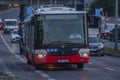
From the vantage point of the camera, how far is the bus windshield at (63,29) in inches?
1081

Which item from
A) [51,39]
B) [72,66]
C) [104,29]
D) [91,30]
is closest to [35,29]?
[51,39]

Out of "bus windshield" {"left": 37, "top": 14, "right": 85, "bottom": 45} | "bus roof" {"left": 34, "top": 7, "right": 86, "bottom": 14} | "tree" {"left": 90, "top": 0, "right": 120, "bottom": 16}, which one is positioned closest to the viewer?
"bus windshield" {"left": 37, "top": 14, "right": 85, "bottom": 45}

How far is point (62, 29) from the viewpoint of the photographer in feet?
90.6

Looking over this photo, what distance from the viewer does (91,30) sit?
228ft

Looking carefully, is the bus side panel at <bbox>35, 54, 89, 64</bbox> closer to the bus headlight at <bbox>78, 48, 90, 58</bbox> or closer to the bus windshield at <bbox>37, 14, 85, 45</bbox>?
the bus headlight at <bbox>78, 48, 90, 58</bbox>

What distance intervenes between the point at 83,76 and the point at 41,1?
106 meters

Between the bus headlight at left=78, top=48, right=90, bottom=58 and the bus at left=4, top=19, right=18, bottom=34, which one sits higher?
the bus headlight at left=78, top=48, right=90, bottom=58

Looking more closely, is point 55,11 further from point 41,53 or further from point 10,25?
point 10,25

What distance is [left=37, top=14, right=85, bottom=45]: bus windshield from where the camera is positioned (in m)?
27.5

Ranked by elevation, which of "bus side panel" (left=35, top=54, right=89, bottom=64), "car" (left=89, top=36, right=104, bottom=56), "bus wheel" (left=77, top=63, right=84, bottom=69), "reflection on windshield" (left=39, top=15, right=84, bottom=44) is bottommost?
"car" (left=89, top=36, right=104, bottom=56)

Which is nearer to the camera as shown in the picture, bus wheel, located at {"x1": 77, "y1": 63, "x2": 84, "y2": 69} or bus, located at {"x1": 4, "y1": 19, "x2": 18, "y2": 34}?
bus wheel, located at {"x1": 77, "y1": 63, "x2": 84, "y2": 69}

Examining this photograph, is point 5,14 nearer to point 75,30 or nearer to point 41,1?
point 41,1

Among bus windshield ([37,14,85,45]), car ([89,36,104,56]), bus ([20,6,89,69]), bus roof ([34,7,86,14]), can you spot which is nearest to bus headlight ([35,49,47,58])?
bus ([20,6,89,69])

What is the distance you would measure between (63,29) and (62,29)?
4cm
